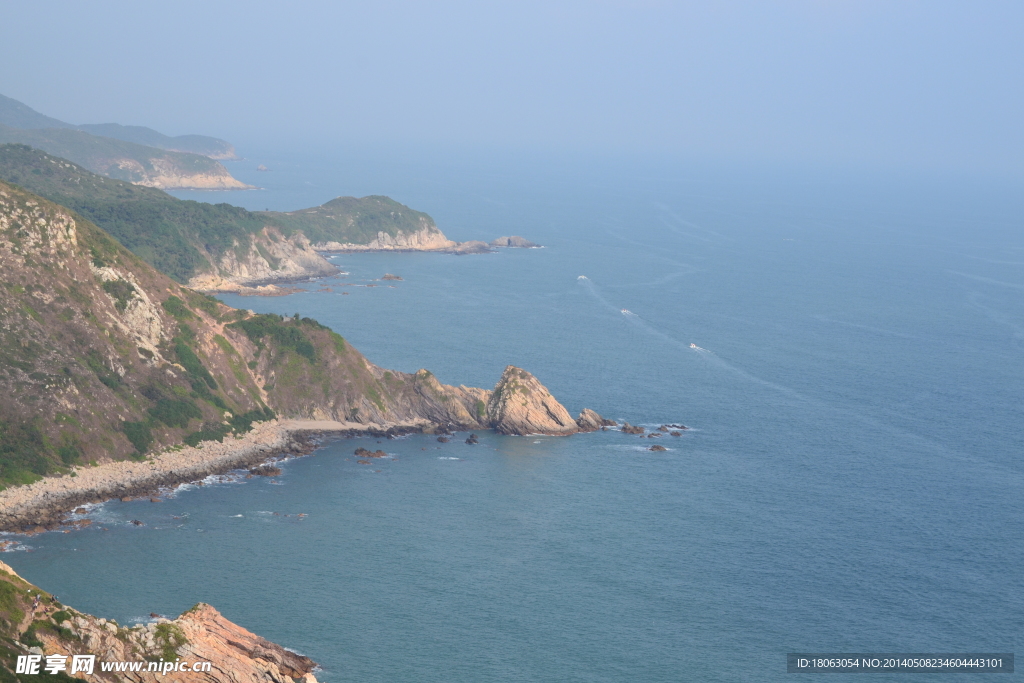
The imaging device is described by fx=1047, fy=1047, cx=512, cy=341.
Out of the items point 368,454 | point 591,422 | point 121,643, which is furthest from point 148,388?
point 121,643

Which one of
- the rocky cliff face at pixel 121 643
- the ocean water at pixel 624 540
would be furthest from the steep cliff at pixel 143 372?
the rocky cliff face at pixel 121 643

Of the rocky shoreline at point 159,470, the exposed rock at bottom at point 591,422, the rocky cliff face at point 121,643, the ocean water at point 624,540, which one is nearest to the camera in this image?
the rocky cliff face at point 121,643

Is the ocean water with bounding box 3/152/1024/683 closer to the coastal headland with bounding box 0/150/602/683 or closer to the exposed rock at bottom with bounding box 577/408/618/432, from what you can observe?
the exposed rock at bottom with bounding box 577/408/618/432

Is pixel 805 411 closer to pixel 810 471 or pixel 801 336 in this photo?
pixel 810 471

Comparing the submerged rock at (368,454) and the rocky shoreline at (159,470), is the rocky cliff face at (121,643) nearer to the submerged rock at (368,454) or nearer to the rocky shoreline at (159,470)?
the rocky shoreline at (159,470)

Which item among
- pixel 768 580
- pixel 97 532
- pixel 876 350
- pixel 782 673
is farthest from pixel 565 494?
pixel 876 350
